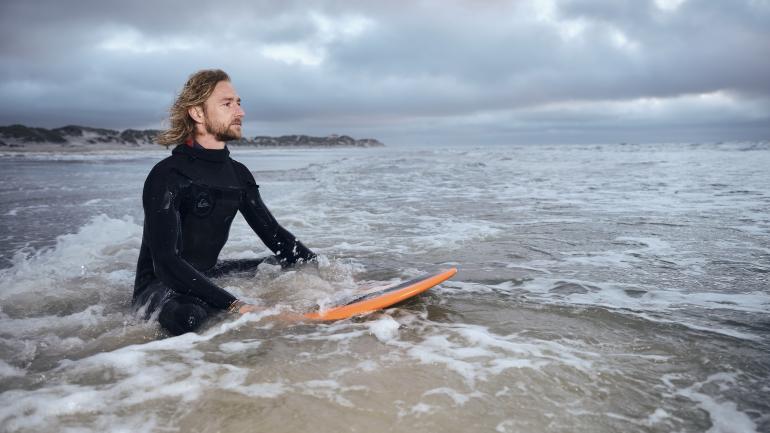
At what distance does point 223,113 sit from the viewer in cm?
414

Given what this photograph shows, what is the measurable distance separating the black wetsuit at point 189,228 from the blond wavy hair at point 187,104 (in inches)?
6.3

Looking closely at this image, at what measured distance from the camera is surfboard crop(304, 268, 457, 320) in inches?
152

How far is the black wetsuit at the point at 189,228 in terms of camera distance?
143 inches

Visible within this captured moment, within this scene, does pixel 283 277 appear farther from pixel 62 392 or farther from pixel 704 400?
pixel 704 400

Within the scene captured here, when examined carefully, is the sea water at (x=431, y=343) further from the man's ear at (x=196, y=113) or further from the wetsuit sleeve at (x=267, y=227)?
the man's ear at (x=196, y=113)

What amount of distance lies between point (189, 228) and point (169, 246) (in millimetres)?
498

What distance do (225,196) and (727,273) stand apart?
500 centimetres

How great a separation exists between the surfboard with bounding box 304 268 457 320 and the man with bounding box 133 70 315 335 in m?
0.63

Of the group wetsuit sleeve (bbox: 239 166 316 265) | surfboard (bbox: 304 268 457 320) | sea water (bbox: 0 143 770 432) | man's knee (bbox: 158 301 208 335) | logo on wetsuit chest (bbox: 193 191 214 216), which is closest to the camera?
sea water (bbox: 0 143 770 432)

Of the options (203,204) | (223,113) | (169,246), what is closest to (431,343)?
(169,246)

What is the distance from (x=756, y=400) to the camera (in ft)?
8.30

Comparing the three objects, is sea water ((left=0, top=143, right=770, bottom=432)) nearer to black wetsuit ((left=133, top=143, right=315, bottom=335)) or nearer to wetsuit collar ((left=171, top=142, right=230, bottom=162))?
black wetsuit ((left=133, top=143, right=315, bottom=335))

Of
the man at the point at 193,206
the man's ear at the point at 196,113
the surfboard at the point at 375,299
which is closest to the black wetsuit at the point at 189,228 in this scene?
the man at the point at 193,206

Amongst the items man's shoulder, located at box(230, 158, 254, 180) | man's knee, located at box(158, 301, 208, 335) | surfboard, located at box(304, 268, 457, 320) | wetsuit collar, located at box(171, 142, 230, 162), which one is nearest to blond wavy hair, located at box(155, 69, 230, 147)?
wetsuit collar, located at box(171, 142, 230, 162)
